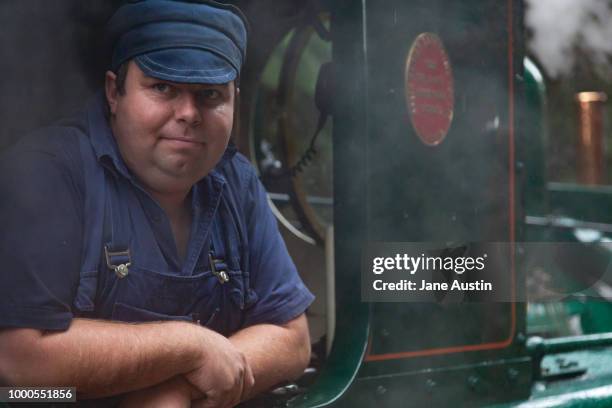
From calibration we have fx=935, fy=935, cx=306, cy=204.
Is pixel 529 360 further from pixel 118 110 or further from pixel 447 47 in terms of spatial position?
pixel 118 110

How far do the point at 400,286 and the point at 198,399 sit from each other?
28.6 inches

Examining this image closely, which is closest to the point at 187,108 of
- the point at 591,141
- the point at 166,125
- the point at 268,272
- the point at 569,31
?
the point at 166,125

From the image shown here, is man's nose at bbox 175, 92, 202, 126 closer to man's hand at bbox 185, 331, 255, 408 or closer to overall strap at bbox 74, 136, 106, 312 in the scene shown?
overall strap at bbox 74, 136, 106, 312

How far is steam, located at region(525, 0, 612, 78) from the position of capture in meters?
4.10

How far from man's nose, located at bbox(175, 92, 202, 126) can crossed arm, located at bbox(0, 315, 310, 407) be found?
0.33m

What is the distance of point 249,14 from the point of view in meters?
1.94

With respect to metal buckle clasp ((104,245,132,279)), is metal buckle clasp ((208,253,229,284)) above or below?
below

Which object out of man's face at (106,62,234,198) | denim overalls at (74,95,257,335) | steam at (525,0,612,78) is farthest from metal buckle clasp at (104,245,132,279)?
steam at (525,0,612,78)

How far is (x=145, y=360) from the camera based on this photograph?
1.48 meters

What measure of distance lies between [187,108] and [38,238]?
0.30m

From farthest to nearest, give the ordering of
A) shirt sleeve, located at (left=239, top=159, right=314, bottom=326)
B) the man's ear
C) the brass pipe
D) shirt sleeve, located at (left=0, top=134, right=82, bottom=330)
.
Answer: the brass pipe → shirt sleeve, located at (left=239, top=159, right=314, bottom=326) → the man's ear → shirt sleeve, located at (left=0, top=134, right=82, bottom=330)

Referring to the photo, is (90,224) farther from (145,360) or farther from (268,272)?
(268,272)

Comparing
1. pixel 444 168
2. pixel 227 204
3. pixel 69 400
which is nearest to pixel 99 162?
pixel 227 204

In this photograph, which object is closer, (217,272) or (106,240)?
(106,240)
